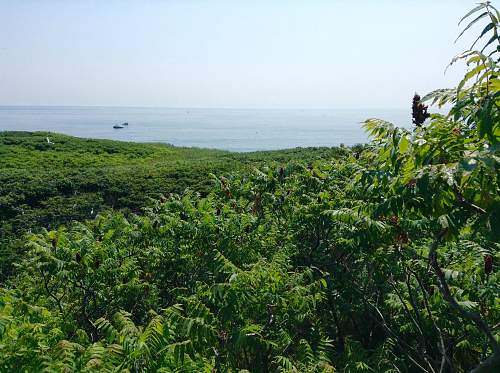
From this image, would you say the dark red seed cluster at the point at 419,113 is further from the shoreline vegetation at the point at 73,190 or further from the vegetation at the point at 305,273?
the shoreline vegetation at the point at 73,190

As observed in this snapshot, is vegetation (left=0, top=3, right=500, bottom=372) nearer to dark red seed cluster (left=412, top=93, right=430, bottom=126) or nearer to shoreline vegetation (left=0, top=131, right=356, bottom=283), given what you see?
dark red seed cluster (left=412, top=93, right=430, bottom=126)

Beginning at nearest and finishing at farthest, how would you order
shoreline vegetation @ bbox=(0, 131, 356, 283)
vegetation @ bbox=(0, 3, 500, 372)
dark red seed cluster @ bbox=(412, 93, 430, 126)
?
vegetation @ bbox=(0, 3, 500, 372)
dark red seed cluster @ bbox=(412, 93, 430, 126)
shoreline vegetation @ bbox=(0, 131, 356, 283)

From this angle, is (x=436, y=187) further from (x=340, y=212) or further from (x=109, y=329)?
(x=109, y=329)

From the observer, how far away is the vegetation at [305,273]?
12.1 feet

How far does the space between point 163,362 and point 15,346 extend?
1.46 m

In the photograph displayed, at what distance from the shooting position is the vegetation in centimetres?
368

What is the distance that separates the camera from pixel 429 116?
178 inches

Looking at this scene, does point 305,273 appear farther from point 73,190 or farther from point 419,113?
point 73,190

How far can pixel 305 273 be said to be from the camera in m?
5.95

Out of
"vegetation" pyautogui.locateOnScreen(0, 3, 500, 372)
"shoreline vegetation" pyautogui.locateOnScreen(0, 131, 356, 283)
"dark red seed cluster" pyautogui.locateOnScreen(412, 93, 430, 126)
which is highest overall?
"dark red seed cluster" pyautogui.locateOnScreen(412, 93, 430, 126)

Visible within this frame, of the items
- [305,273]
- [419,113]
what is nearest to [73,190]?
[305,273]

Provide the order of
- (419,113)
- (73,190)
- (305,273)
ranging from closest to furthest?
1. (419,113)
2. (305,273)
3. (73,190)

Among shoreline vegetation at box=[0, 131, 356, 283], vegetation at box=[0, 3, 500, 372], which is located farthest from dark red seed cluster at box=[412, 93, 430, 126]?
shoreline vegetation at box=[0, 131, 356, 283]

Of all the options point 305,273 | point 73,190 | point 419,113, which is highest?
point 419,113
